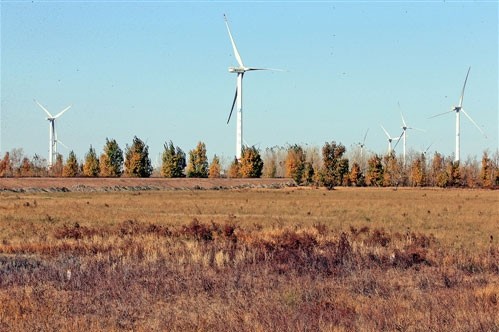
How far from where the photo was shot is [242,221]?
37062 mm

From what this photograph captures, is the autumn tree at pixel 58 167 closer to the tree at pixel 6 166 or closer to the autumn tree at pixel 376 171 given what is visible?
the tree at pixel 6 166

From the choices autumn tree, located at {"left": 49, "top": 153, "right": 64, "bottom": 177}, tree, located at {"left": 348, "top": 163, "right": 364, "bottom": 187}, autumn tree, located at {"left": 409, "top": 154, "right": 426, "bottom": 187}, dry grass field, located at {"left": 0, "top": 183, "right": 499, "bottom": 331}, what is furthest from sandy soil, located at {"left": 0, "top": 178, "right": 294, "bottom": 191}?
dry grass field, located at {"left": 0, "top": 183, "right": 499, "bottom": 331}

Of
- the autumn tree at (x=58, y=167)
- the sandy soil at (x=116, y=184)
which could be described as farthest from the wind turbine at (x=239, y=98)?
the autumn tree at (x=58, y=167)

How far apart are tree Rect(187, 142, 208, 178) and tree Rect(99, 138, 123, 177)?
54.0 ft

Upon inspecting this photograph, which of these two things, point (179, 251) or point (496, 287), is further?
point (179, 251)

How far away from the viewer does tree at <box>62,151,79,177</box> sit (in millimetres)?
139000

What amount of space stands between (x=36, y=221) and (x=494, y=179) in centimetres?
11847

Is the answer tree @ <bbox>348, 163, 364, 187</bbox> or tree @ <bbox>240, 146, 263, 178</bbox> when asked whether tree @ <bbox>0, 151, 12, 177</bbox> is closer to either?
tree @ <bbox>240, 146, 263, 178</bbox>

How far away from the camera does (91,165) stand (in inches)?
5571

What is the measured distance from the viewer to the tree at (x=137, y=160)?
453 ft

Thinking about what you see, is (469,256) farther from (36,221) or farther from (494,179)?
(494,179)

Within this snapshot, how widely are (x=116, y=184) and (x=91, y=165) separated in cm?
Answer: 3641

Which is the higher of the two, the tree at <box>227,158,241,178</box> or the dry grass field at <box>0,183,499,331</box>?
the tree at <box>227,158,241,178</box>

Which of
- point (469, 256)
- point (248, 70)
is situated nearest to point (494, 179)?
point (248, 70)
